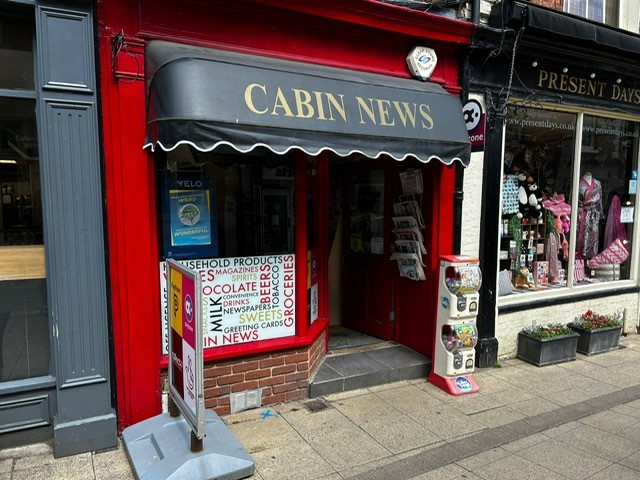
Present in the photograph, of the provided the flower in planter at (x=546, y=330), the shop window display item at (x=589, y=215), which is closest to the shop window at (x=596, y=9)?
the shop window display item at (x=589, y=215)

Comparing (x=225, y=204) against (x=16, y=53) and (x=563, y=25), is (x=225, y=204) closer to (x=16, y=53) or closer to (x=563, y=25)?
(x=16, y=53)

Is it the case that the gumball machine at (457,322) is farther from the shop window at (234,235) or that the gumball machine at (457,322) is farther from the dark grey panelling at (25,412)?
the dark grey panelling at (25,412)

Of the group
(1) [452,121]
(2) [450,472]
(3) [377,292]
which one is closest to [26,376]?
(2) [450,472]

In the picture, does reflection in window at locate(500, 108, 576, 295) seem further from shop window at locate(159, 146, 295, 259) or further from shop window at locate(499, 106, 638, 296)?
shop window at locate(159, 146, 295, 259)

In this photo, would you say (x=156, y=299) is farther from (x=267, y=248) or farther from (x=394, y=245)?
→ (x=394, y=245)

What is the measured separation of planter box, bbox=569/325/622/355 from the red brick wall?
12.8ft

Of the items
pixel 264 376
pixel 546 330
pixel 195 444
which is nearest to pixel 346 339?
pixel 264 376

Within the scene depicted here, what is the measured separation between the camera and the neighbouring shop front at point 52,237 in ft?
11.3

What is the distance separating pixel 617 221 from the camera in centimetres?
730

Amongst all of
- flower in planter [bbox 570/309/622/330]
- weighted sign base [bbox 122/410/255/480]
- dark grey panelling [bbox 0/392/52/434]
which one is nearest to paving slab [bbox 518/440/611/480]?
weighted sign base [bbox 122/410/255/480]

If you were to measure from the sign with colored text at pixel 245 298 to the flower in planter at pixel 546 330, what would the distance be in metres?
3.25

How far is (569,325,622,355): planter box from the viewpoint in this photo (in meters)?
6.24

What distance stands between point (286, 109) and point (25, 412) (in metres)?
3.13

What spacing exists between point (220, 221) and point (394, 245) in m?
2.41
